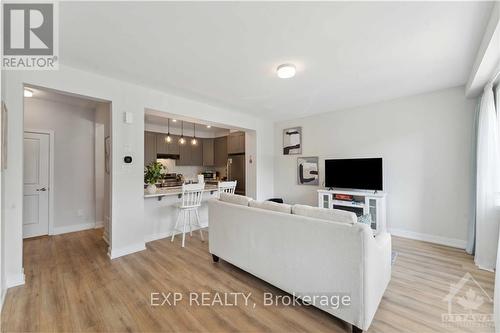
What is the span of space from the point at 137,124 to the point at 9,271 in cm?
220

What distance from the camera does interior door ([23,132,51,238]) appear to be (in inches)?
146

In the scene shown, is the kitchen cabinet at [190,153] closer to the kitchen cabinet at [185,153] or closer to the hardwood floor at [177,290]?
the kitchen cabinet at [185,153]

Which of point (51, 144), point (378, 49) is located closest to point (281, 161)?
point (378, 49)

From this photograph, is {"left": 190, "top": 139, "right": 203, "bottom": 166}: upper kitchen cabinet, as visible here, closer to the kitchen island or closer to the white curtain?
the kitchen island

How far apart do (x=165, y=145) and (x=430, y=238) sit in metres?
6.59

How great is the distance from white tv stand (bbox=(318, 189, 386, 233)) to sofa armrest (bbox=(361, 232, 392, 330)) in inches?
80.1

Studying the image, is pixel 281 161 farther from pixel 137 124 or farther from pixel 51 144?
pixel 51 144

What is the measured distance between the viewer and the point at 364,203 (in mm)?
3893

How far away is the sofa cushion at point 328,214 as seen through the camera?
1.65 metres

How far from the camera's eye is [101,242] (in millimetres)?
3578

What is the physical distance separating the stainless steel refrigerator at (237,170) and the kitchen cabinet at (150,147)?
2243 mm

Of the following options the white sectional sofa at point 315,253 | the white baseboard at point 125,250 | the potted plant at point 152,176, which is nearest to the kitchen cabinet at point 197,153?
the potted plant at point 152,176

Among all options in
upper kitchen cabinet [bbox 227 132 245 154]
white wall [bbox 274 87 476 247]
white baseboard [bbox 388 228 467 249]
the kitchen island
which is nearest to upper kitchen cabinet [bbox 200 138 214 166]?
upper kitchen cabinet [bbox 227 132 245 154]

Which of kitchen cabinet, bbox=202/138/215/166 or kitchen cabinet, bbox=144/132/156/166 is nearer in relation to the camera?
kitchen cabinet, bbox=144/132/156/166
